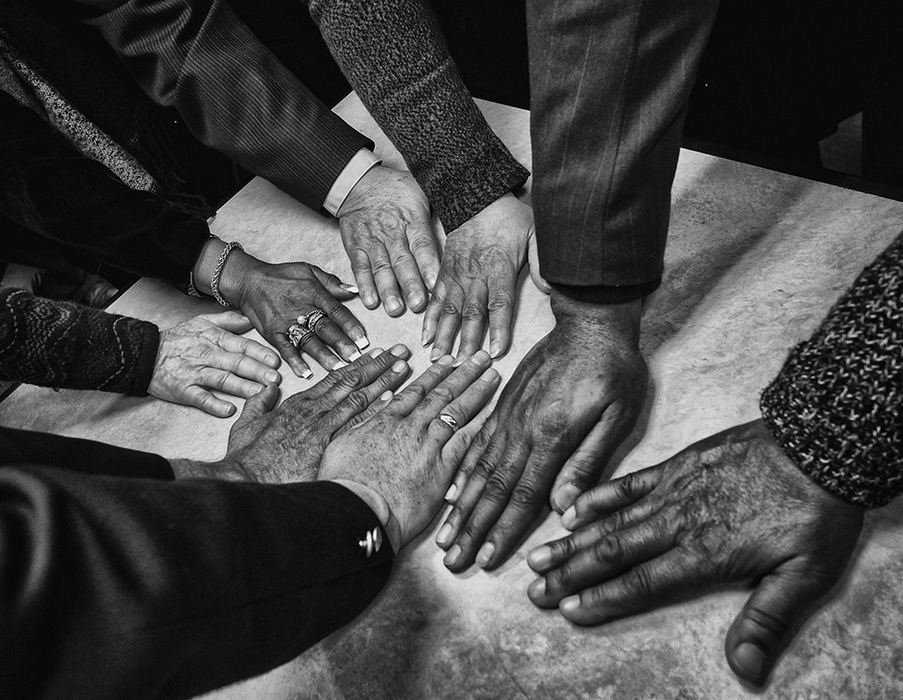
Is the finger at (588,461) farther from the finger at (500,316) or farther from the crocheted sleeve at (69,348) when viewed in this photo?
the crocheted sleeve at (69,348)

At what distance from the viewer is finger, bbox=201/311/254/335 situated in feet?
4.22

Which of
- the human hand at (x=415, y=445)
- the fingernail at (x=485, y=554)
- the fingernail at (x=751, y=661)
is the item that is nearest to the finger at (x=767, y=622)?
the fingernail at (x=751, y=661)

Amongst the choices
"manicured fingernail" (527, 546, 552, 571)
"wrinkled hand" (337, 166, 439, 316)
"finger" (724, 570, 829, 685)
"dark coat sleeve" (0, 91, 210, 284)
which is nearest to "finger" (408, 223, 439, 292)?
"wrinkled hand" (337, 166, 439, 316)

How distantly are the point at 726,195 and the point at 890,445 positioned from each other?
0.58 m

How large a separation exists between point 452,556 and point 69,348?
77cm

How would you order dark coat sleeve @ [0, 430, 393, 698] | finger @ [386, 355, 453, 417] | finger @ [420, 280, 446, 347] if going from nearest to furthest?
dark coat sleeve @ [0, 430, 393, 698] → finger @ [386, 355, 453, 417] → finger @ [420, 280, 446, 347]

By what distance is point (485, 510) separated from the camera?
84 centimetres

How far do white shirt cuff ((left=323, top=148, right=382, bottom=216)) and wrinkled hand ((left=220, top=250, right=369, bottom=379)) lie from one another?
17cm

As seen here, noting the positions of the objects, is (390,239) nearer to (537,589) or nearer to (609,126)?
(609,126)

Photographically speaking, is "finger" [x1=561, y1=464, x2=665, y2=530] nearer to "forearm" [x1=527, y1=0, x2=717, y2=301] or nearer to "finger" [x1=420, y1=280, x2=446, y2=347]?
"forearm" [x1=527, y1=0, x2=717, y2=301]

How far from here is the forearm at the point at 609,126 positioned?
761 millimetres

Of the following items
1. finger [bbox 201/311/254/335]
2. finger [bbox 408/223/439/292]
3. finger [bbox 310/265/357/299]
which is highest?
finger [bbox 201/311/254/335]

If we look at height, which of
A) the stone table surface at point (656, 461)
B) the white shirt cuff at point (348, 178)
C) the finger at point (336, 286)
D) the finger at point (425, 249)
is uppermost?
the white shirt cuff at point (348, 178)

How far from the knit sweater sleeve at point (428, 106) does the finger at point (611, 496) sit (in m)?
0.55
